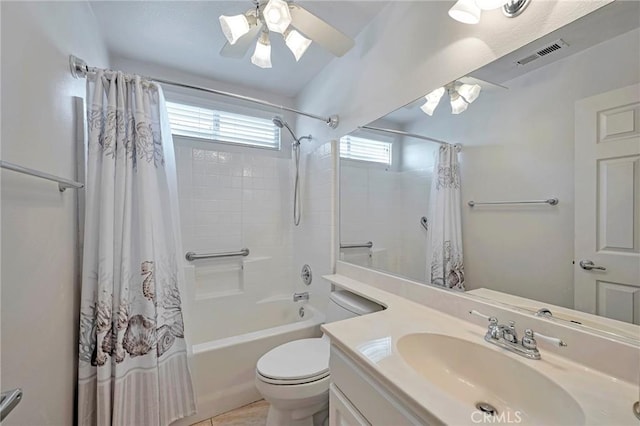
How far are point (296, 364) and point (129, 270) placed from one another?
96 centimetres

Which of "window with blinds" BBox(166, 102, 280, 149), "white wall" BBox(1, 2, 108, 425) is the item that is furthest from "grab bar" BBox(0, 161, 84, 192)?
"window with blinds" BBox(166, 102, 280, 149)

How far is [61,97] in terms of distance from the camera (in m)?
1.10

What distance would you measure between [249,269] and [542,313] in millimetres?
2049

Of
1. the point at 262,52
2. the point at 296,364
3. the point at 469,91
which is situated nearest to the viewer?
the point at 469,91

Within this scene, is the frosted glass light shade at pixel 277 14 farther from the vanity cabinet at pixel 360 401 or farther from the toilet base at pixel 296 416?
the toilet base at pixel 296 416

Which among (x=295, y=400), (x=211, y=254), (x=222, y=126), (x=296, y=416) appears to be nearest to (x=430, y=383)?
(x=295, y=400)

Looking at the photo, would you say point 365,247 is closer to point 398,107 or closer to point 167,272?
point 398,107

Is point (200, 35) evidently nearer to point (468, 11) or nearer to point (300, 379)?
point (468, 11)

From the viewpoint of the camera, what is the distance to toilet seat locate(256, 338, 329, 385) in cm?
119

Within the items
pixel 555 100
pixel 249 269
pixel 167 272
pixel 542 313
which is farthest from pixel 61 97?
pixel 542 313

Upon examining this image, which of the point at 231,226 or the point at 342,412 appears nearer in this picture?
the point at 342,412

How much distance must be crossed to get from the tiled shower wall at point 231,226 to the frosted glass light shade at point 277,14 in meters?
1.32

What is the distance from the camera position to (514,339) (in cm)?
75

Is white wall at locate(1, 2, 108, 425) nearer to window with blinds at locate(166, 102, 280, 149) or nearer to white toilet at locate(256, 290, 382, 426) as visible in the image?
white toilet at locate(256, 290, 382, 426)
